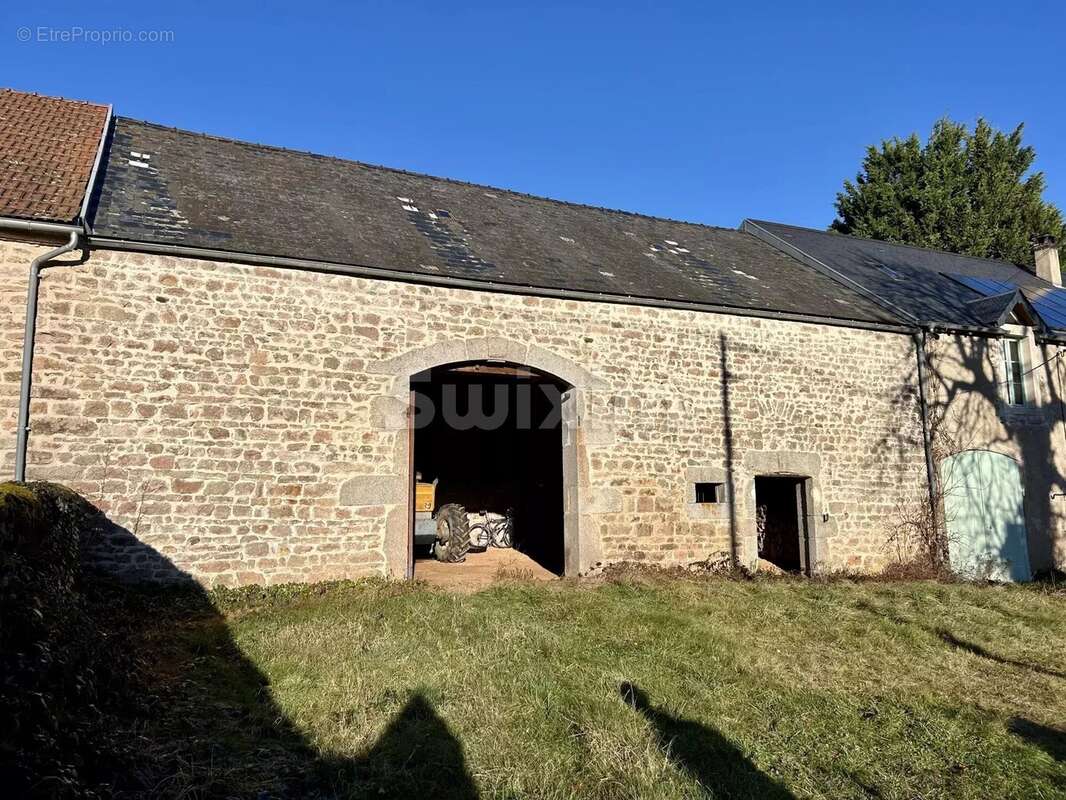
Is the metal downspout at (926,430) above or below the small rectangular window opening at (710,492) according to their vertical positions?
above

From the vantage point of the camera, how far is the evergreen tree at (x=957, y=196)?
25.3 m

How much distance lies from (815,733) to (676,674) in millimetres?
1187

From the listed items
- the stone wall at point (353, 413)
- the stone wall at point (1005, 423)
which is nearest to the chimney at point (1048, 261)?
the stone wall at point (1005, 423)

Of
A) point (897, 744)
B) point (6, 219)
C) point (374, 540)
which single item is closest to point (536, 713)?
point (897, 744)

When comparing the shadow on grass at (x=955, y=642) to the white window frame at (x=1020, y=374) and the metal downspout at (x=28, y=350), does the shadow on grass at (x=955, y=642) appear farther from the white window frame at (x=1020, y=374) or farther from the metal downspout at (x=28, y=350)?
the metal downspout at (x=28, y=350)

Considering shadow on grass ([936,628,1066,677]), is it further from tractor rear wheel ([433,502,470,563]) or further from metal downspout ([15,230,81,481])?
metal downspout ([15,230,81,481])

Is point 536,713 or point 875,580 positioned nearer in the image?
point 536,713

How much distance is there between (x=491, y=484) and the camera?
48.0 ft

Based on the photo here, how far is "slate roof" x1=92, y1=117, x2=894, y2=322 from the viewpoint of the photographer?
832cm

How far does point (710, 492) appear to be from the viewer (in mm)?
10133

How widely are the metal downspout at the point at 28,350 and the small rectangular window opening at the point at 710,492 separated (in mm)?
8013

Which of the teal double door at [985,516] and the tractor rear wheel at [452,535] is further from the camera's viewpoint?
the tractor rear wheel at [452,535]

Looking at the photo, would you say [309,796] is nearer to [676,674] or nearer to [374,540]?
[676,674]

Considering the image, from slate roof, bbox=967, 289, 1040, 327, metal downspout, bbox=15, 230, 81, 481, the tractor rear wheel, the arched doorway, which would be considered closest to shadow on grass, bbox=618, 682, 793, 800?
the arched doorway
